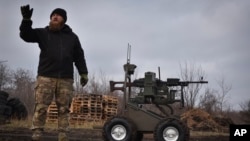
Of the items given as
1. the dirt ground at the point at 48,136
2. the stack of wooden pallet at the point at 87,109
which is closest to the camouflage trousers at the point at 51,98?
the dirt ground at the point at 48,136

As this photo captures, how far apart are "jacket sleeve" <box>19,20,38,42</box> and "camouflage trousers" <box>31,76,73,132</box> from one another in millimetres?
536

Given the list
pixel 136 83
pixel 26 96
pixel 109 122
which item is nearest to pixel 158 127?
pixel 109 122

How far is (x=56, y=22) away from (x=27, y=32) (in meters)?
0.46

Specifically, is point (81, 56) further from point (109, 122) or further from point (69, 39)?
point (109, 122)

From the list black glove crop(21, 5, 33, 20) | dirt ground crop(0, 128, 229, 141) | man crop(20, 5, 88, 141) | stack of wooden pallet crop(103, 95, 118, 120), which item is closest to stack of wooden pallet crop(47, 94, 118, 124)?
stack of wooden pallet crop(103, 95, 118, 120)

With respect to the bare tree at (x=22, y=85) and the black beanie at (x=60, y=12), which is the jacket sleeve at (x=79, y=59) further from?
the bare tree at (x=22, y=85)

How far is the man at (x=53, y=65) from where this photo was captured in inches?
203

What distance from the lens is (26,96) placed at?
46188 mm

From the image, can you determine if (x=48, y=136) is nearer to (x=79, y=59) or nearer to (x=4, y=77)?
(x=79, y=59)

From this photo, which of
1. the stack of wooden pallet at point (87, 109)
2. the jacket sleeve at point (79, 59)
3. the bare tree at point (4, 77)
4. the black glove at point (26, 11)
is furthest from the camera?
the bare tree at point (4, 77)

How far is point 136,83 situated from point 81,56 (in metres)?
4.19

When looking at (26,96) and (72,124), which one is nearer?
(72,124)

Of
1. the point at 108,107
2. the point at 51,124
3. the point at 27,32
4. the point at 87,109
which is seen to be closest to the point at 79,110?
the point at 87,109

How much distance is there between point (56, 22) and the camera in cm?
545
